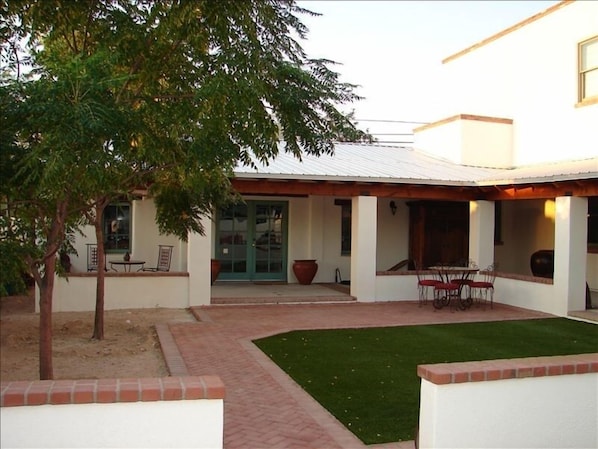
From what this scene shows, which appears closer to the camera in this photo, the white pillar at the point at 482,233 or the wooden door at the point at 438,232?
the white pillar at the point at 482,233

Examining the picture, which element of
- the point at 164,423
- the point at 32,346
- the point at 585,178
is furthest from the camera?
the point at 585,178

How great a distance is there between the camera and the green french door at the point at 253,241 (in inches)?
640

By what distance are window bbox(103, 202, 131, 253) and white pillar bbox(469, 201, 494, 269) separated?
351 inches

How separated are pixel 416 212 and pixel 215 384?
14.0 meters

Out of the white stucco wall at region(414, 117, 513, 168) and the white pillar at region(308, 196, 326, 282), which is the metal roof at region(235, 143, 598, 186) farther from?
the white pillar at region(308, 196, 326, 282)

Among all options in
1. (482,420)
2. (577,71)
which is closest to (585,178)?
(577,71)

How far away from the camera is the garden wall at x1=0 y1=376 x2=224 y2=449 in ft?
10.9

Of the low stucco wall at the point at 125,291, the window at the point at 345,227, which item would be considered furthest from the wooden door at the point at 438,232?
the low stucco wall at the point at 125,291

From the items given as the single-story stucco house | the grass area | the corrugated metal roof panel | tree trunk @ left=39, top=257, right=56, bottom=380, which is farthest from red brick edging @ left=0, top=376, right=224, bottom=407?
the single-story stucco house

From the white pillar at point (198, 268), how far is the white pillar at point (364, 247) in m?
3.44

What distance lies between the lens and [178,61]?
17.8 feet

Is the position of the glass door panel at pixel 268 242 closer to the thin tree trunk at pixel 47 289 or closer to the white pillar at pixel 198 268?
the white pillar at pixel 198 268

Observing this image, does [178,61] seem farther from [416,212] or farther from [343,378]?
[416,212]

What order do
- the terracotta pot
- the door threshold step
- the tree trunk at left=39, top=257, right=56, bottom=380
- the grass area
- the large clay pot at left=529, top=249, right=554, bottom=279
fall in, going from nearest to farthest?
the grass area, the tree trunk at left=39, top=257, right=56, bottom=380, the door threshold step, the large clay pot at left=529, top=249, right=554, bottom=279, the terracotta pot
